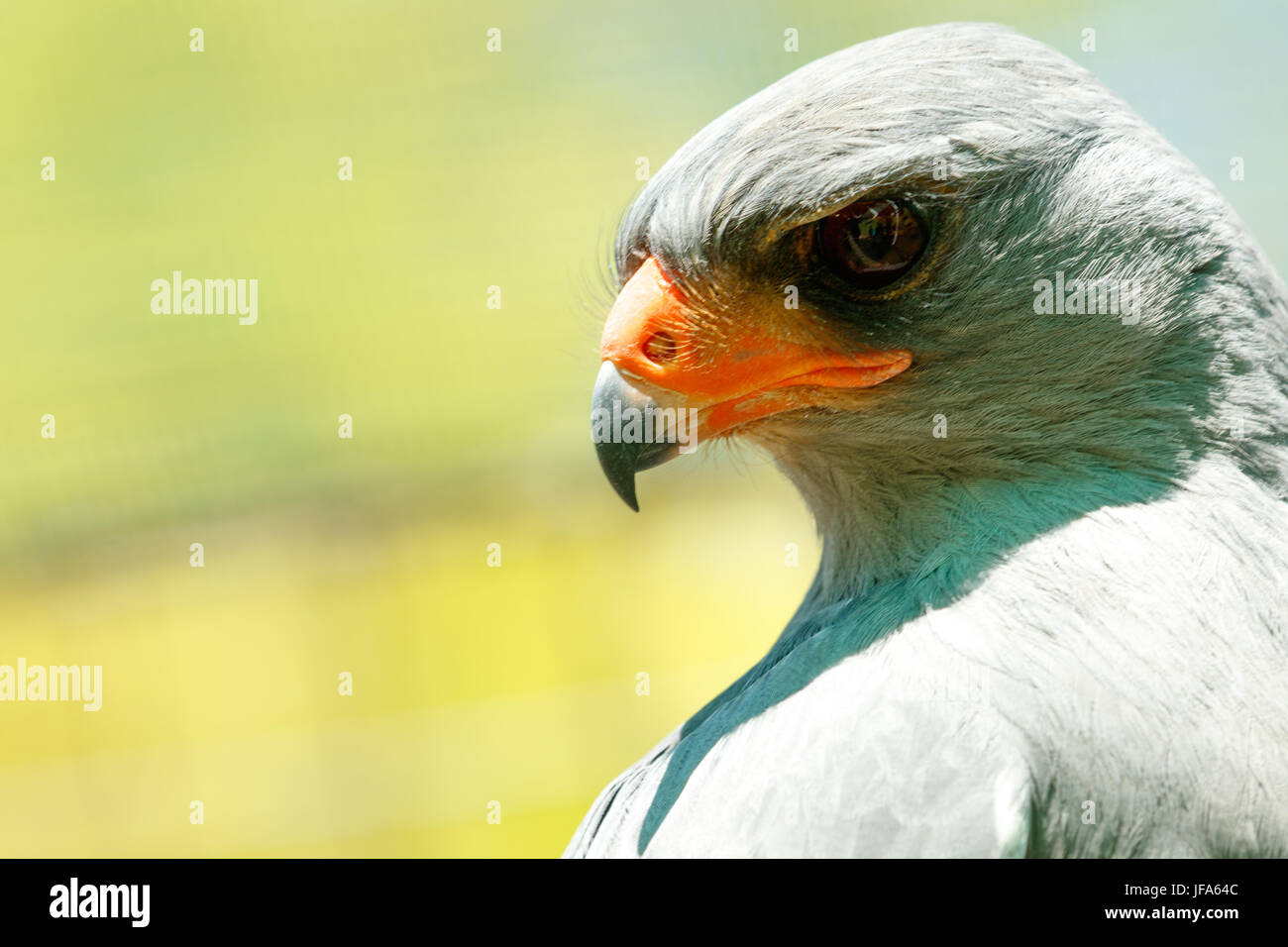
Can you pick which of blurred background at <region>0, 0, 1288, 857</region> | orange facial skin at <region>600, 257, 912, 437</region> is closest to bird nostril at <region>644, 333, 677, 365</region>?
orange facial skin at <region>600, 257, 912, 437</region>

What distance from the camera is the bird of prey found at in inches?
90.5

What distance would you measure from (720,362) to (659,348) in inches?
5.3

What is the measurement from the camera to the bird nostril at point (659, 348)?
106 inches

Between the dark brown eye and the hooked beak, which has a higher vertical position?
the dark brown eye

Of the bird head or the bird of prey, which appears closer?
the bird of prey

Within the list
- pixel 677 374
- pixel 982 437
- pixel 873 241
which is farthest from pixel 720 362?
pixel 982 437

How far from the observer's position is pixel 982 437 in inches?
104

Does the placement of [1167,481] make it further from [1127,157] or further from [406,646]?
[406,646]

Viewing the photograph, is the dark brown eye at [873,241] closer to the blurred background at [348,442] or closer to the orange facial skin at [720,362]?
the orange facial skin at [720,362]

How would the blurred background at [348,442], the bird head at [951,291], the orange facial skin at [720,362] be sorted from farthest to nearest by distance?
the blurred background at [348,442]
the orange facial skin at [720,362]
the bird head at [951,291]

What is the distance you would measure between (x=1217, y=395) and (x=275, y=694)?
30.1ft

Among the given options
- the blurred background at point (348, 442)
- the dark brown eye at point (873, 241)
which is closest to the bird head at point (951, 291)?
the dark brown eye at point (873, 241)

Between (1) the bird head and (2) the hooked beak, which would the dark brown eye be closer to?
(1) the bird head

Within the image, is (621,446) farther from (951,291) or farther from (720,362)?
(951,291)
